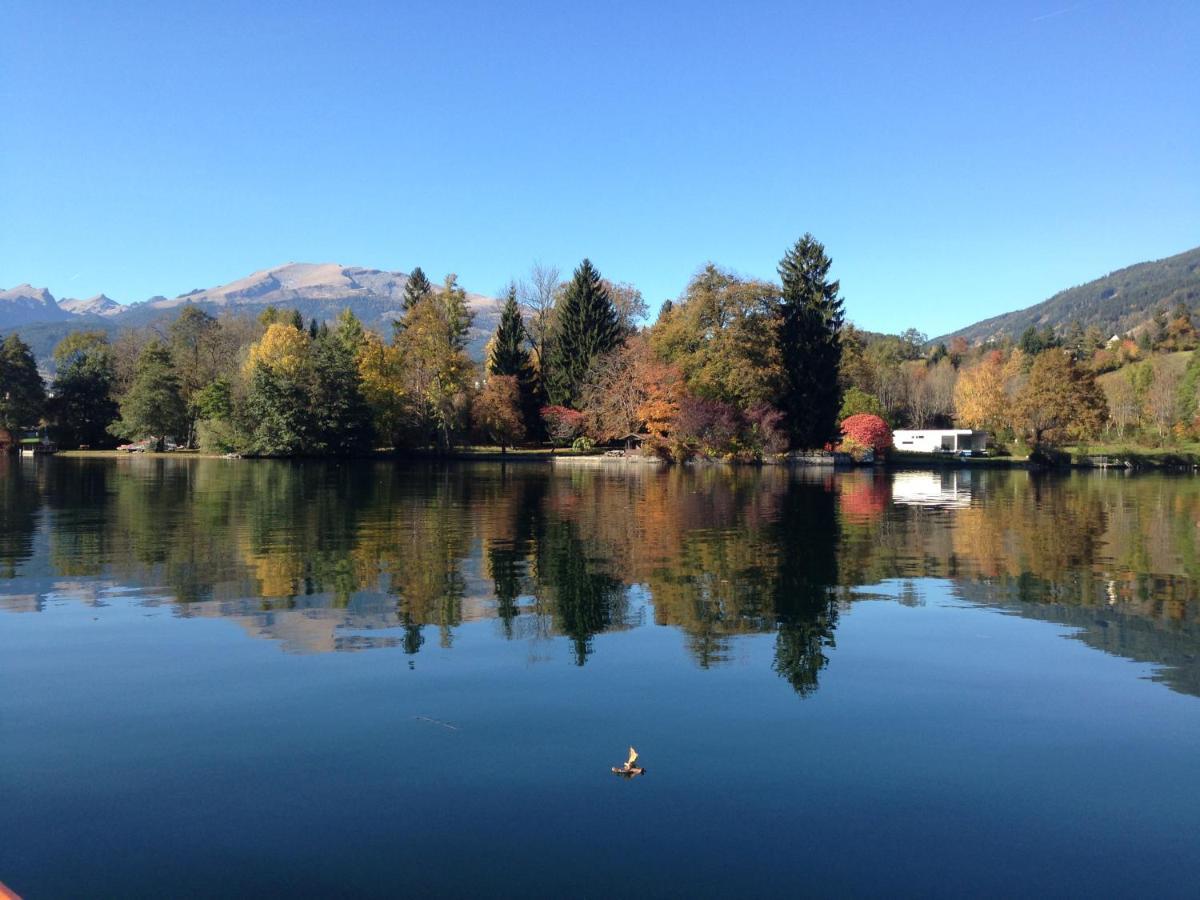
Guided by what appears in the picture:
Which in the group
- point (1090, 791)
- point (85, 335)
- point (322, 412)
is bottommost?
point (1090, 791)

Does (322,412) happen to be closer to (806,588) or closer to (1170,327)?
(806,588)

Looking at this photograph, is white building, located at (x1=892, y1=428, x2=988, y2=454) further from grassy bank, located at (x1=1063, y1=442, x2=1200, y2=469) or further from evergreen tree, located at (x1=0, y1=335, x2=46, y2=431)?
evergreen tree, located at (x1=0, y1=335, x2=46, y2=431)

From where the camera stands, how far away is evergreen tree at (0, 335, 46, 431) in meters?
76.3

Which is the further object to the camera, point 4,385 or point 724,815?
point 4,385

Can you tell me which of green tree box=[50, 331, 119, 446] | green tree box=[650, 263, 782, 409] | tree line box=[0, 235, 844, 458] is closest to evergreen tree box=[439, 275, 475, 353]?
tree line box=[0, 235, 844, 458]

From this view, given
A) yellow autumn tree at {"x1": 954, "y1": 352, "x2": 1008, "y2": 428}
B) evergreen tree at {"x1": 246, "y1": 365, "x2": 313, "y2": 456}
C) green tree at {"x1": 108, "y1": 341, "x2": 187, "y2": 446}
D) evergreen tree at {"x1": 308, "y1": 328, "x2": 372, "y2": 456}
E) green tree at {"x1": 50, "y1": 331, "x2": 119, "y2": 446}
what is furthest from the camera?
yellow autumn tree at {"x1": 954, "y1": 352, "x2": 1008, "y2": 428}

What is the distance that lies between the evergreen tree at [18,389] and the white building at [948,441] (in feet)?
250

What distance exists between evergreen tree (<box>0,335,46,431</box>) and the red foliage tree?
224 ft

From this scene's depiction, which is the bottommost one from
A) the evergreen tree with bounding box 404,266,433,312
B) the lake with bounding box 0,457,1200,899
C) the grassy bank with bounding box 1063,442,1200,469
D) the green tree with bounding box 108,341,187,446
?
the lake with bounding box 0,457,1200,899

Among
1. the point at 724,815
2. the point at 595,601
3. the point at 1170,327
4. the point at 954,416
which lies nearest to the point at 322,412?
the point at 595,601

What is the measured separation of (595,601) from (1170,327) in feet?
454

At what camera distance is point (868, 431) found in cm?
6769

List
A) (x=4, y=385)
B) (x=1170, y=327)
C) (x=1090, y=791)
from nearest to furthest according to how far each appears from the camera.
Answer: (x=1090, y=791), (x=4, y=385), (x=1170, y=327)

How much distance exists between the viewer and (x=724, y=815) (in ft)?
18.5
